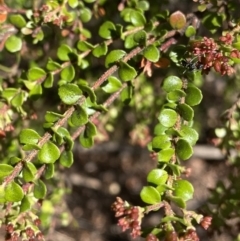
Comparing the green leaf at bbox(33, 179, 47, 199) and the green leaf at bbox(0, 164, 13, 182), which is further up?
the green leaf at bbox(0, 164, 13, 182)

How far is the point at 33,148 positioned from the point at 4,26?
0.50 m

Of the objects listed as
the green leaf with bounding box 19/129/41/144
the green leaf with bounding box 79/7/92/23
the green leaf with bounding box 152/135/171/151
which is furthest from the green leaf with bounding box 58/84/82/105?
the green leaf with bounding box 79/7/92/23

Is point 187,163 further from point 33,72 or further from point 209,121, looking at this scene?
point 33,72

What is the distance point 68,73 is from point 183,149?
1.46ft

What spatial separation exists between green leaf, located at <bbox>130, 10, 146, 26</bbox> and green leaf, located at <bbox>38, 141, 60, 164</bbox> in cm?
47

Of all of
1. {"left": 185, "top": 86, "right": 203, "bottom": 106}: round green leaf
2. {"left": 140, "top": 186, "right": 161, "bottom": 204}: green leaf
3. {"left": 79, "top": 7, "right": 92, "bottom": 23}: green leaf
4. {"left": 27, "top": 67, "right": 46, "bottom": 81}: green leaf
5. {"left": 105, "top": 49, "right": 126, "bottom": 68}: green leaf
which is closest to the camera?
{"left": 140, "top": 186, "right": 161, "bottom": 204}: green leaf

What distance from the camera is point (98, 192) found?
12.9 ft

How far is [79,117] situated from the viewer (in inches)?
47.9

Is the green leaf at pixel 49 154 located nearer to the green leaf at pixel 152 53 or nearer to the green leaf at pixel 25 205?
the green leaf at pixel 25 205

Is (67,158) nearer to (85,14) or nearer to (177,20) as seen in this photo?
(177,20)

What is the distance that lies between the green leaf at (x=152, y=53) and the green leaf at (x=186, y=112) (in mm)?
143

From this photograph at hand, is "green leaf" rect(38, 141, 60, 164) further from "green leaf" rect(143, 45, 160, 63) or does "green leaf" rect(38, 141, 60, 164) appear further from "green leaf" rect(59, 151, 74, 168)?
"green leaf" rect(143, 45, 160, 63)

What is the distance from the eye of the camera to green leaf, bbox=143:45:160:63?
1.28m

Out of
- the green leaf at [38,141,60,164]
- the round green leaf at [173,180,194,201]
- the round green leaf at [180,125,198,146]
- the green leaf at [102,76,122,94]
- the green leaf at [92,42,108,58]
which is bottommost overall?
the round green leaf at [173,180,194,201]
